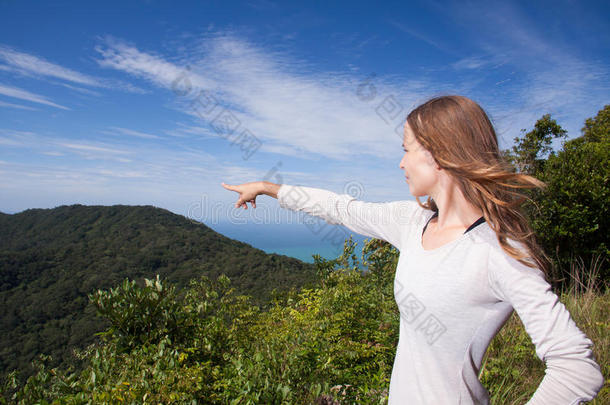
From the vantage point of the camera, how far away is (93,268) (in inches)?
1137

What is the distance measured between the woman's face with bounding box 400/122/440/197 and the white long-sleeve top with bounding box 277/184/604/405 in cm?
18

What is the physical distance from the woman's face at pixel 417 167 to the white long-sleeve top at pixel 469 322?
0.18 meters

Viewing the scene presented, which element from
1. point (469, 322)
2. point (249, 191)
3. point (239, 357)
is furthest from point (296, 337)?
point (469, 322)

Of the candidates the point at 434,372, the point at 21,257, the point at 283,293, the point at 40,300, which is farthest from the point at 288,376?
the point at 21,257

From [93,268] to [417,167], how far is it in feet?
109

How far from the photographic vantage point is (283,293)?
544cm

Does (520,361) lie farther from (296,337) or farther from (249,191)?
(249,191)

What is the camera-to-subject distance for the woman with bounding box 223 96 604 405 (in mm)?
853

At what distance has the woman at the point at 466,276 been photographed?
0.85m

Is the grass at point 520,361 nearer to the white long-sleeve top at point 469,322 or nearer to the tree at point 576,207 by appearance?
the white long-sleeve top at point 469,322

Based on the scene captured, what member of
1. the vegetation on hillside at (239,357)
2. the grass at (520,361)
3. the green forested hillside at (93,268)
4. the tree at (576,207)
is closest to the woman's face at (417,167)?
the vegetation on hillside at (239,357)

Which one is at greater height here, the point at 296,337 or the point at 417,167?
the point at 417,167

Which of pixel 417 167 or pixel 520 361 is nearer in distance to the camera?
pixel 417 167

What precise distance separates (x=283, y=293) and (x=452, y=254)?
4.60 meters
